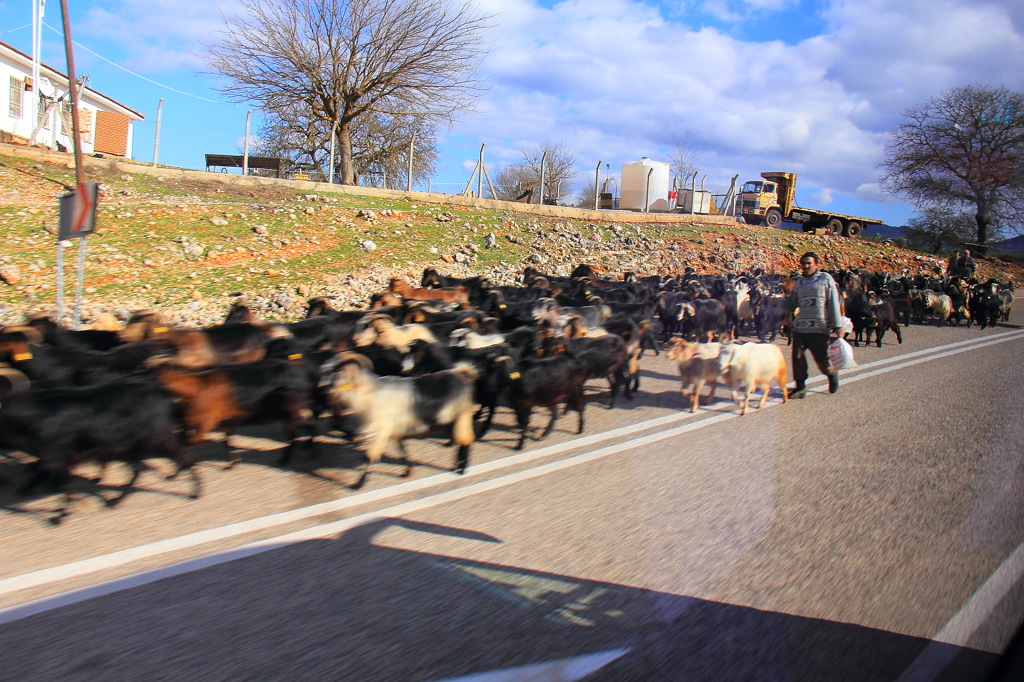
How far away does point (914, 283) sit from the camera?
19609 mm

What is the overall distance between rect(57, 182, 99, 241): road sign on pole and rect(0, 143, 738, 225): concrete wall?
1261 centimetres

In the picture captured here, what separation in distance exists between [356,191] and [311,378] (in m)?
18.3

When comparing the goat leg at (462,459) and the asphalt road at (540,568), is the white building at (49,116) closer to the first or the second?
the goat leg at (462,459)

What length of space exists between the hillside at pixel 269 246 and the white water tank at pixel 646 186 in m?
5.91

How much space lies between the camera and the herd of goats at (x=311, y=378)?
15.2 ft

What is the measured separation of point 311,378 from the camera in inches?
228

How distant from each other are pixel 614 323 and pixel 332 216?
13288 mm

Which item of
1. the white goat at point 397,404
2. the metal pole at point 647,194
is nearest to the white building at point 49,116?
the metal pole at point 647,194

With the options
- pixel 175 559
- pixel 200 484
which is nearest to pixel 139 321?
pixel 200 484

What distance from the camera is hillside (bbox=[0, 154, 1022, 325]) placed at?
1362 centimetres

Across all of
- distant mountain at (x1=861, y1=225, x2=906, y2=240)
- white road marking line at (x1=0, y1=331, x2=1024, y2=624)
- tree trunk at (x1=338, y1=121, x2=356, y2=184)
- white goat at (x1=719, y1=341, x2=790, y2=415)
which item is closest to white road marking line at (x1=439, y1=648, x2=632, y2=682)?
white road marking line at (x1=0, y1=331, x2=1024, y2=624)

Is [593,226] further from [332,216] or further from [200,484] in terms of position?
[200,484]

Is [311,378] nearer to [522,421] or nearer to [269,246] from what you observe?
[522,421]

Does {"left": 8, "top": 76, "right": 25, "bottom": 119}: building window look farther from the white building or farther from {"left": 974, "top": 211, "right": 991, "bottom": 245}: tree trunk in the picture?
{"left": 974, "top": 211, "right": 991, "bottom": 245}: tree trunk
